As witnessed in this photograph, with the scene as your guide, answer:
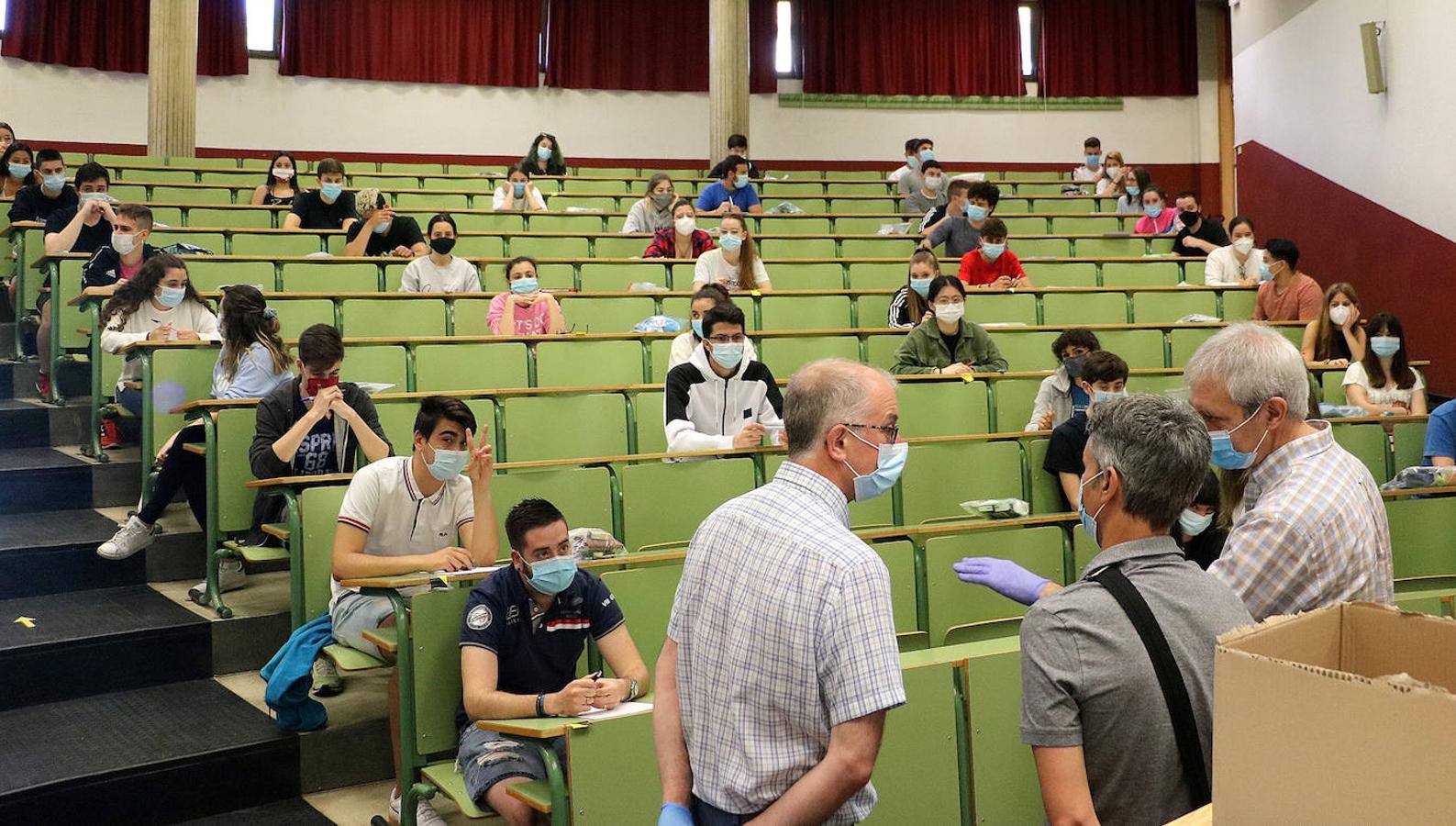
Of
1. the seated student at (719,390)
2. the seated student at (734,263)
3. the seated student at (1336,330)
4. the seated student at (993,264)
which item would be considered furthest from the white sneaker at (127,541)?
the seated student at (1336,330)

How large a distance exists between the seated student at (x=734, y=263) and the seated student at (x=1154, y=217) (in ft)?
12.8

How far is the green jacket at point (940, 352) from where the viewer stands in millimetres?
5719

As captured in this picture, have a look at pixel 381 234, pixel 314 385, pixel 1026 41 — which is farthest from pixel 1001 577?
pixel 1026 41

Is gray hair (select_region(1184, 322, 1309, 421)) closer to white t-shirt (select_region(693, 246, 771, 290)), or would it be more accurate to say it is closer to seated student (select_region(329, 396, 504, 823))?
seated student (select_region(329, 396, 504, 823))

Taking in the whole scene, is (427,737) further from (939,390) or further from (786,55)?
(786,55)

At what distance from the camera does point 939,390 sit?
199 inches

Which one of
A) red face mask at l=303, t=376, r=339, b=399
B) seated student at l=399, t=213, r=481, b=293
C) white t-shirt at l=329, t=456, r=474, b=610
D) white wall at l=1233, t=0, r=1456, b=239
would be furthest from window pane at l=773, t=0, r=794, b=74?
white t-shirt at l=329, t=456, r=474, b=610

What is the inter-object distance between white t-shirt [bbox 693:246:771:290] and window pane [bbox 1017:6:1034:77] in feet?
29.7

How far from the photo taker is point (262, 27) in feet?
43.2

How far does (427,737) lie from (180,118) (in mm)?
9180

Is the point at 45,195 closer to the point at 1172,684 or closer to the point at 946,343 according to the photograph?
the point at 946,343

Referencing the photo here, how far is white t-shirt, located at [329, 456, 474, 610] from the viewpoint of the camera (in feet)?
11.1

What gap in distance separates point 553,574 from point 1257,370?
1504mm

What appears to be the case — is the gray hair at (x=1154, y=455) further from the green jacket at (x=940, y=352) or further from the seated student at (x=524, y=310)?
the seated student at (x=524, y=310)
